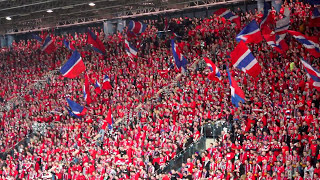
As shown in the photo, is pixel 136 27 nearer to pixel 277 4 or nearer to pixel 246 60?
pixel 277 4

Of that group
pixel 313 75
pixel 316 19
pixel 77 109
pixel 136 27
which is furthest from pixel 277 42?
pixel 136 27

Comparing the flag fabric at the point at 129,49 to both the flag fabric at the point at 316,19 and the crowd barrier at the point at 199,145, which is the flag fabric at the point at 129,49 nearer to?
the crowd barrier at the point at 199,145

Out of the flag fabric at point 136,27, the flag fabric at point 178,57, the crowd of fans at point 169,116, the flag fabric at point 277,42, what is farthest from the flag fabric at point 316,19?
the flag fabric at point 136,27

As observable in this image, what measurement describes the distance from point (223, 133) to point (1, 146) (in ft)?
49.2

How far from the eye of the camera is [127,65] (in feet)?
102

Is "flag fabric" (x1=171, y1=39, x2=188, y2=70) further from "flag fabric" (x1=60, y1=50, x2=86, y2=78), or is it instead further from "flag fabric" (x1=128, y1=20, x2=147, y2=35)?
"flag fabric" (x1=128, y1=20, x2=147, y2=35)

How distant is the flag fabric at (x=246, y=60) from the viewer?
18.2 metres

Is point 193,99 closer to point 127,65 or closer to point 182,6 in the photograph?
point 127,65

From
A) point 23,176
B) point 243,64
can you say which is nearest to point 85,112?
point 23,176

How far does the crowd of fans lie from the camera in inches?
670

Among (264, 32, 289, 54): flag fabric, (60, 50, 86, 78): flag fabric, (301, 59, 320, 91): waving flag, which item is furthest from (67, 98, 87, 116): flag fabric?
(301, 59, 320, 91): waving flag

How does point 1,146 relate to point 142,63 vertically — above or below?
below

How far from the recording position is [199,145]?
780 inches

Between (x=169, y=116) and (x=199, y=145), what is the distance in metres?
2.94
